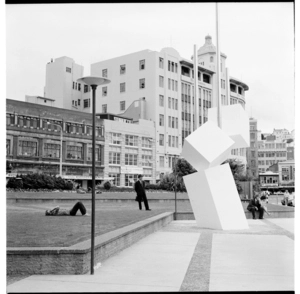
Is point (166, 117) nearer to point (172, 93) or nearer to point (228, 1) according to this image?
point (172, 93)

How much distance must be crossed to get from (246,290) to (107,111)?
A: 35.1 meters

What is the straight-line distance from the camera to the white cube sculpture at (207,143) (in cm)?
971

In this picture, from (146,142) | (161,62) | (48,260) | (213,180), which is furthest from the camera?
(146,142)

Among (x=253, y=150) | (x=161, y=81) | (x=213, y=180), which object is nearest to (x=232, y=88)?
(x=161, y=81)

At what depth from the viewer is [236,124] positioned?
10.7 metres

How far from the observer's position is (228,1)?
16.2ft

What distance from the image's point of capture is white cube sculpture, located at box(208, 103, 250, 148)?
1062cm

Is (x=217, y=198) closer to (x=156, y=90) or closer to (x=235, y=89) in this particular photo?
(x=156, y=90)

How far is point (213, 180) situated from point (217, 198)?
0.41m

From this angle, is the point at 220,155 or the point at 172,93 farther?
the point at 172,93
